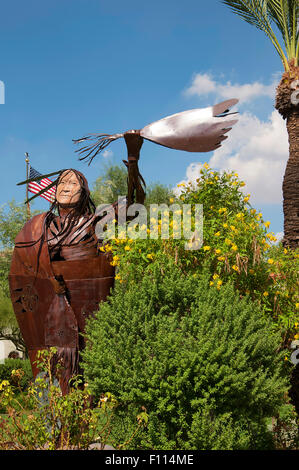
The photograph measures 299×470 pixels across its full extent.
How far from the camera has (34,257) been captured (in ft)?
17.5

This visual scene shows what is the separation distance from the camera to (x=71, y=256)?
5281 millimetres

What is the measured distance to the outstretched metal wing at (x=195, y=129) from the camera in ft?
15.8

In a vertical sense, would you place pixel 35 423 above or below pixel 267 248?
below

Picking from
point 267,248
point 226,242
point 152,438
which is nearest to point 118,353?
point 152,438

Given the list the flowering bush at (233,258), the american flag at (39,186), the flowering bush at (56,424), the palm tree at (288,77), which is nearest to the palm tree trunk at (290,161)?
the palm tree at (288,77)

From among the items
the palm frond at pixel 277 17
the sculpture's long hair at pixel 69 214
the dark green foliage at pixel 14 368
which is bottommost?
the dark green foliage at pixel 14 368

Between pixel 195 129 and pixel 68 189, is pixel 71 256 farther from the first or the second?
pixel 195 129

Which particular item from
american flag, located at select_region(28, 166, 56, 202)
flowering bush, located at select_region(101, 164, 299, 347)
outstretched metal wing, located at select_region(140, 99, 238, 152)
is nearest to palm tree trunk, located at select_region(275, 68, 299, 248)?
flowering bush, located at select_region(101, 164, 299, 347)

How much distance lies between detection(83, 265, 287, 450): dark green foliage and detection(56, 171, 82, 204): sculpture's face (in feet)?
5.56

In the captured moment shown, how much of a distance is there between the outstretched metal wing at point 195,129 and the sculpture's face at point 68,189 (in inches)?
45.3

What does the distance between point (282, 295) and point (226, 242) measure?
1174mm

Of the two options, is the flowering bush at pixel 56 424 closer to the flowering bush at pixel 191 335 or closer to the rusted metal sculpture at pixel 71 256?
the flowering bush at pixel 191 335
